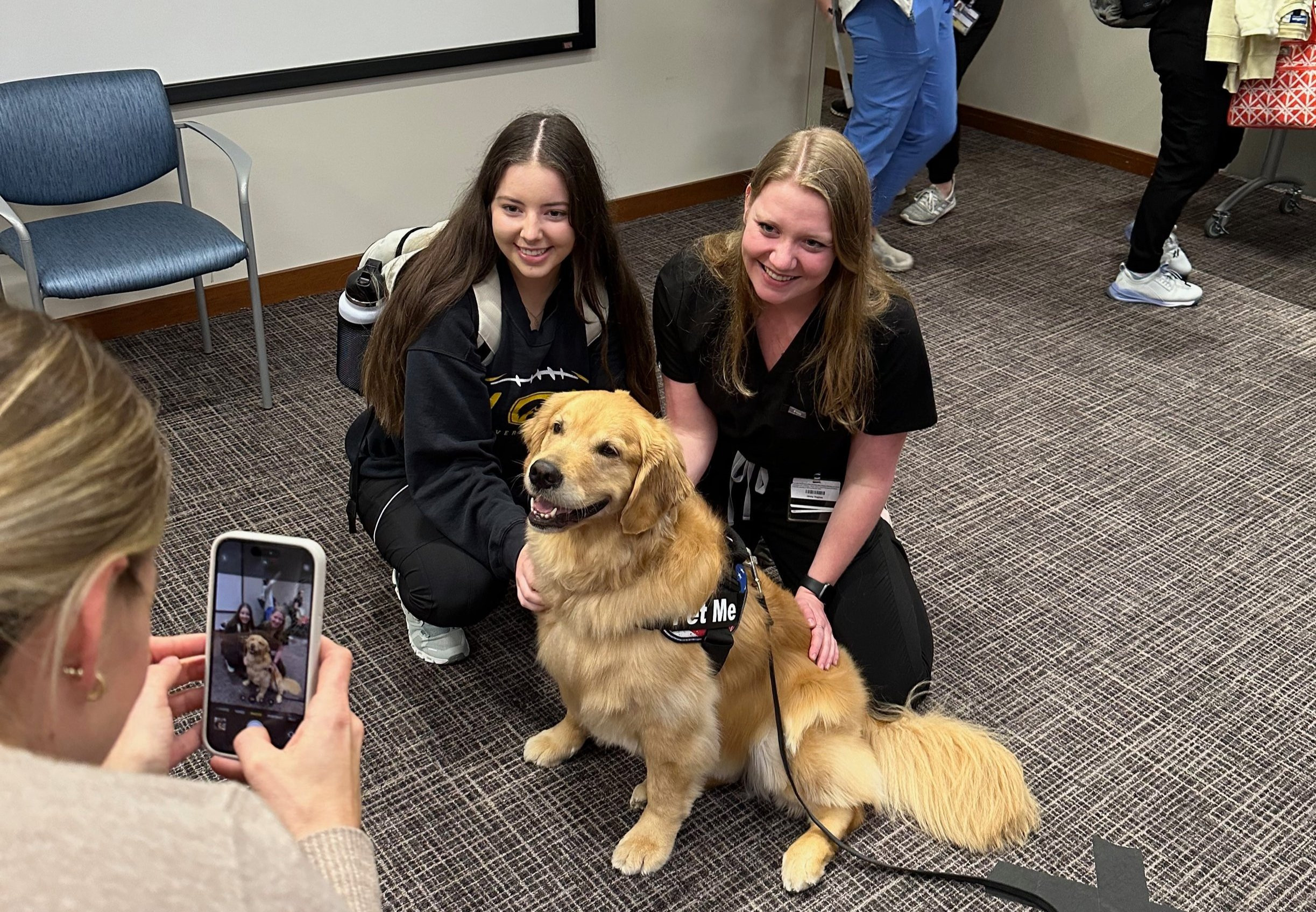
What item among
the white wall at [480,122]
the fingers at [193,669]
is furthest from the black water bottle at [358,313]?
the white wall at [480,122]

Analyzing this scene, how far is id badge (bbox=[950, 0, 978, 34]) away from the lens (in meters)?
4.68

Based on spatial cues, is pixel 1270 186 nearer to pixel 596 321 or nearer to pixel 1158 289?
pixel 1158 289

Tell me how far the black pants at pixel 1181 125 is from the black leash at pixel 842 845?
282 cm

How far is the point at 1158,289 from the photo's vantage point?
4.08m

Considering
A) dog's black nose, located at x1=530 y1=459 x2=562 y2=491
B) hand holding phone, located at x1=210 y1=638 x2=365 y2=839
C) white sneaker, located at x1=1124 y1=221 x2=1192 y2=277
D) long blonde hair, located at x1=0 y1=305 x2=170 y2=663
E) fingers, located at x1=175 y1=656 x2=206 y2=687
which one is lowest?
white sneaker, located at x1=1124 y1=221 x2=1192 y2=277

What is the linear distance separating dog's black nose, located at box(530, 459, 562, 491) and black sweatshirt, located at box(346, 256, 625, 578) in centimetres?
42

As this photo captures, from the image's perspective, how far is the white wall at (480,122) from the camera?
3.73 m

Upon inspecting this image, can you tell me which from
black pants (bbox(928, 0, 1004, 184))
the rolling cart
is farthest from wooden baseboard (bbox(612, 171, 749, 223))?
the rolling cart

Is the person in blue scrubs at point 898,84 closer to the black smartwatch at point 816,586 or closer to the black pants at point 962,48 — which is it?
the black pants at point 962,48

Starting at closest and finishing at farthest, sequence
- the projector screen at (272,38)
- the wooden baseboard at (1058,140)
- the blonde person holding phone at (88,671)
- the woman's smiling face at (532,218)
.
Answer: the blonde person holding phone at (88,671)
the woman's smiling face at (532,218)
the projector screen at (272,38)
the wooden baseboard at (1058,140)

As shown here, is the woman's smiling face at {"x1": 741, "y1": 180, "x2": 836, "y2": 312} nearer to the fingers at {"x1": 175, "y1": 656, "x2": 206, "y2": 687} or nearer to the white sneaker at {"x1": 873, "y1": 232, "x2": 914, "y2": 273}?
the fingers at {"x1": 175, "y1": 656, "x2": 206, "y2": 687}

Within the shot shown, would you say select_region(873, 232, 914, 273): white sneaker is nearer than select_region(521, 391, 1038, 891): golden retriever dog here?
No

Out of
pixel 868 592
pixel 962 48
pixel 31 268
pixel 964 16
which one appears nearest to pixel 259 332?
pixel 31 268

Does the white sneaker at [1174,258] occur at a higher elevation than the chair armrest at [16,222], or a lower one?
lower
